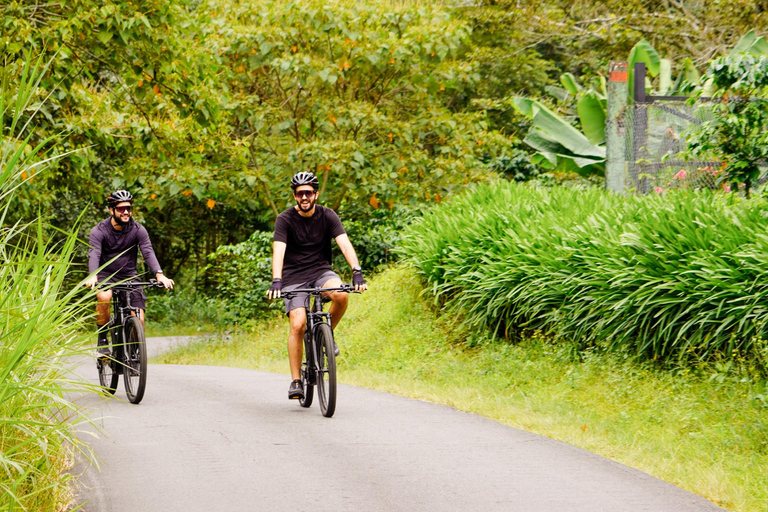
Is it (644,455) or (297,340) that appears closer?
(644,455)

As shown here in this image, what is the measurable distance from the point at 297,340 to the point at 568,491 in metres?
3.52

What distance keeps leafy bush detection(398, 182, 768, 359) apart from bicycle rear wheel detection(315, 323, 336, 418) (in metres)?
2.99

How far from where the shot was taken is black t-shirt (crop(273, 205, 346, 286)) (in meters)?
8.81

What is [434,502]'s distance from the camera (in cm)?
571

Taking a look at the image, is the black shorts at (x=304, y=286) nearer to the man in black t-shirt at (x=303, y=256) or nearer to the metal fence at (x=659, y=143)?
the man in black t-shirt at (x=303, y=256)

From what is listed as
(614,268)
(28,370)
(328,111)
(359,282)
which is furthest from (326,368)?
(328,111)

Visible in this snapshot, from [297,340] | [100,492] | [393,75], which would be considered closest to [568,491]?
[100,492]

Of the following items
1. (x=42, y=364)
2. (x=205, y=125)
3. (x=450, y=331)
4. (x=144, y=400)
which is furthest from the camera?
(x=450, y=331)

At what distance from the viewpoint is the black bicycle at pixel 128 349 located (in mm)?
9180

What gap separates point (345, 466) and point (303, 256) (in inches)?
107

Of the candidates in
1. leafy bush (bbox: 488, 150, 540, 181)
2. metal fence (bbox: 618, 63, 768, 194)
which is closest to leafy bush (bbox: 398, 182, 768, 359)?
metal fence (bbox: 618, 63, 768, 194)

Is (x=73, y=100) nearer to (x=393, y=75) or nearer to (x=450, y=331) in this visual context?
(x=450, y=331)

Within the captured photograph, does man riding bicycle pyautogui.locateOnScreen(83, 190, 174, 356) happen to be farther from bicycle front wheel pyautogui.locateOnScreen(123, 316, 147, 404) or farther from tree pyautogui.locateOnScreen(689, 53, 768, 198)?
tree pyautogui.locateOnScreen(689, 53, 768, 198)

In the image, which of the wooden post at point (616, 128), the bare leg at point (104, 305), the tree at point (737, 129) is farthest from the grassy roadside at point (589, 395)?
the wooden post at point (616, 128)
